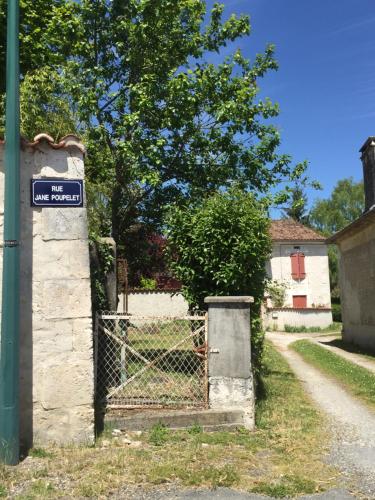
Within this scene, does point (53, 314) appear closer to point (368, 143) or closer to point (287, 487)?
point (287, 487)

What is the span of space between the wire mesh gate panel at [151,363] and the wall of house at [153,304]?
1689cm

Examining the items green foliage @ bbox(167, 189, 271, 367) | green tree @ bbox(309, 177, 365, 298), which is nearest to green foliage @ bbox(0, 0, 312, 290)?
green foliage @ bbox(167, 189, 271, 367)

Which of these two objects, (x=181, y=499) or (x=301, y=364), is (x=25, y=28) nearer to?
(x=301, y=364)

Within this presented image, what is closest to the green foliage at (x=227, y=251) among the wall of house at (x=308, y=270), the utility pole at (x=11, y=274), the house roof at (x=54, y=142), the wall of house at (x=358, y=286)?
the house roof at (x=54, y=142)

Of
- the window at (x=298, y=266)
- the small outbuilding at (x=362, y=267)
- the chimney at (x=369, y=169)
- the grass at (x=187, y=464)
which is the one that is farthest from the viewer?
the window at (x=298, y=266)

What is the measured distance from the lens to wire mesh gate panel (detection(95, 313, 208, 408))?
5965 millimetres

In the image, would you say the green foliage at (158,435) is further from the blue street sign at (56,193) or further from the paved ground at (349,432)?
the blue street sign at (56,193)

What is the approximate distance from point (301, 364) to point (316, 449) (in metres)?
8.65

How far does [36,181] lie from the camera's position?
5352mm

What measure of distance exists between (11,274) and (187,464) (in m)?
2.52

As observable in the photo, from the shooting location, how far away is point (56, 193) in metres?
5.39

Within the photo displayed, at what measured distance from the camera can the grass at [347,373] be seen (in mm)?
8742

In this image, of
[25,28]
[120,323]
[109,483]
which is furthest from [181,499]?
[25,28]

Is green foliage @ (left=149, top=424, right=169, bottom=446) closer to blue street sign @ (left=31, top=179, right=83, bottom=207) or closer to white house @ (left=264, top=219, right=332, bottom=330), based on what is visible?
blue street sign @ (left=31, top=179, right=83, bottom=207)
